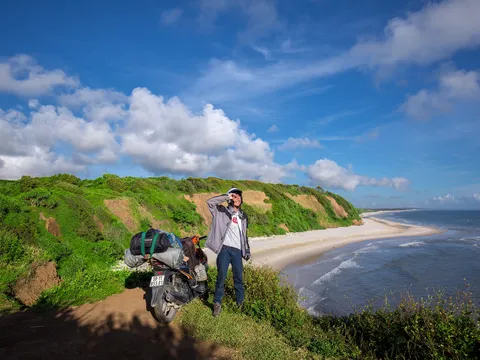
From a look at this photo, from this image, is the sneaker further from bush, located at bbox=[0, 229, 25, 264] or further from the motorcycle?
bush, located at bbox=[0, 229, 25, 264]

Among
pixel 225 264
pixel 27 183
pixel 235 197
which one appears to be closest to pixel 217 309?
pixel 225 264

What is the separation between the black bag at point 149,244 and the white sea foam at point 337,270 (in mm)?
7865

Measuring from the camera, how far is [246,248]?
5.49 m

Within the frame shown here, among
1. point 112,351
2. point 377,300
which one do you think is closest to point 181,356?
point 112,351

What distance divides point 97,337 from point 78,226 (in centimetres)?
805

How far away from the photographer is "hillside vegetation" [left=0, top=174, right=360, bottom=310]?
21.1ft

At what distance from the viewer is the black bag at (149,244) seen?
4934mm

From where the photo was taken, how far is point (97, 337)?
14.2 ft

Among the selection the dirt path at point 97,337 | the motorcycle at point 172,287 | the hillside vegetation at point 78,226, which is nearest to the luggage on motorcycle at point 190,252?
the motorcycle at point 172,287

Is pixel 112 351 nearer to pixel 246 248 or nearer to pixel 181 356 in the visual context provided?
pixel 181 356

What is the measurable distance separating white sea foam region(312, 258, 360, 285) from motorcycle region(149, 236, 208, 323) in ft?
22.2

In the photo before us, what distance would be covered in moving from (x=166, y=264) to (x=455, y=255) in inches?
745

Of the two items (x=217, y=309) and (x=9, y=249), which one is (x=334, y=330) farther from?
(x=9, y=249)

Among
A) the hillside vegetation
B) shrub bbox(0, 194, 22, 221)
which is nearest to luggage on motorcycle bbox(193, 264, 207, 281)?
the hillside vegetation
